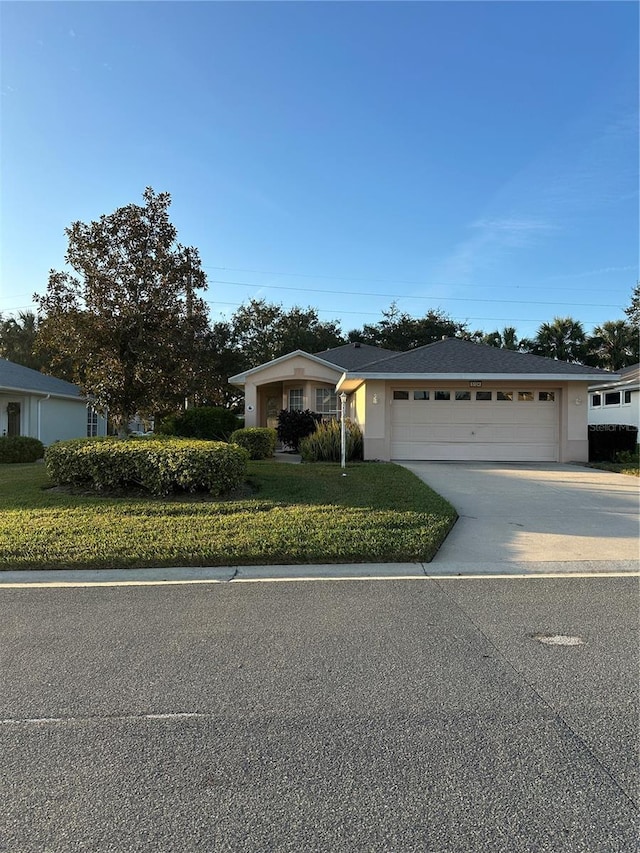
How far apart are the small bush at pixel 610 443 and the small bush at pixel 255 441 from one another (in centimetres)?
1000

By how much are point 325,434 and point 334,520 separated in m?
7.81

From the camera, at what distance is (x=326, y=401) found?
21.7 metres

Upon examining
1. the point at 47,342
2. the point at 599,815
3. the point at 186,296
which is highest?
the point at 186,296

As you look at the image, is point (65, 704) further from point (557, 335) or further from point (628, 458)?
point (557, 335)

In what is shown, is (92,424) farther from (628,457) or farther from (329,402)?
(628,457)

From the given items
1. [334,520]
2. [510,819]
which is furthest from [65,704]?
[334,520]

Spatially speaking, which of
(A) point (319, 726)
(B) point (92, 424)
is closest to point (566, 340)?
(B) point (92, 424)

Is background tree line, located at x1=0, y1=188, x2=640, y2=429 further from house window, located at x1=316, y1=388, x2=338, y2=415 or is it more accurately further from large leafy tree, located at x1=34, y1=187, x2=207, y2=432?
house window, located at x1=316, y1=388, x2=338, y2=415

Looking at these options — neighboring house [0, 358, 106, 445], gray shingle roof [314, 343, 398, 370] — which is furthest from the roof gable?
neighboring house [0, 358, 106, 445]

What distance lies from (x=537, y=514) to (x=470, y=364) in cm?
804

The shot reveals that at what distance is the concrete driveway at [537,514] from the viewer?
21.0 ft

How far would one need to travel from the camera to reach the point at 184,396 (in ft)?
39.0

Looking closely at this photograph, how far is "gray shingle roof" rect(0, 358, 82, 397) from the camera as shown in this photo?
63.8 ft

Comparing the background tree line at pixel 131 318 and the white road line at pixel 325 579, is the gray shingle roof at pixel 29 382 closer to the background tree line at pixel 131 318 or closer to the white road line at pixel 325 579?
the background tree line at pixel 131 318
